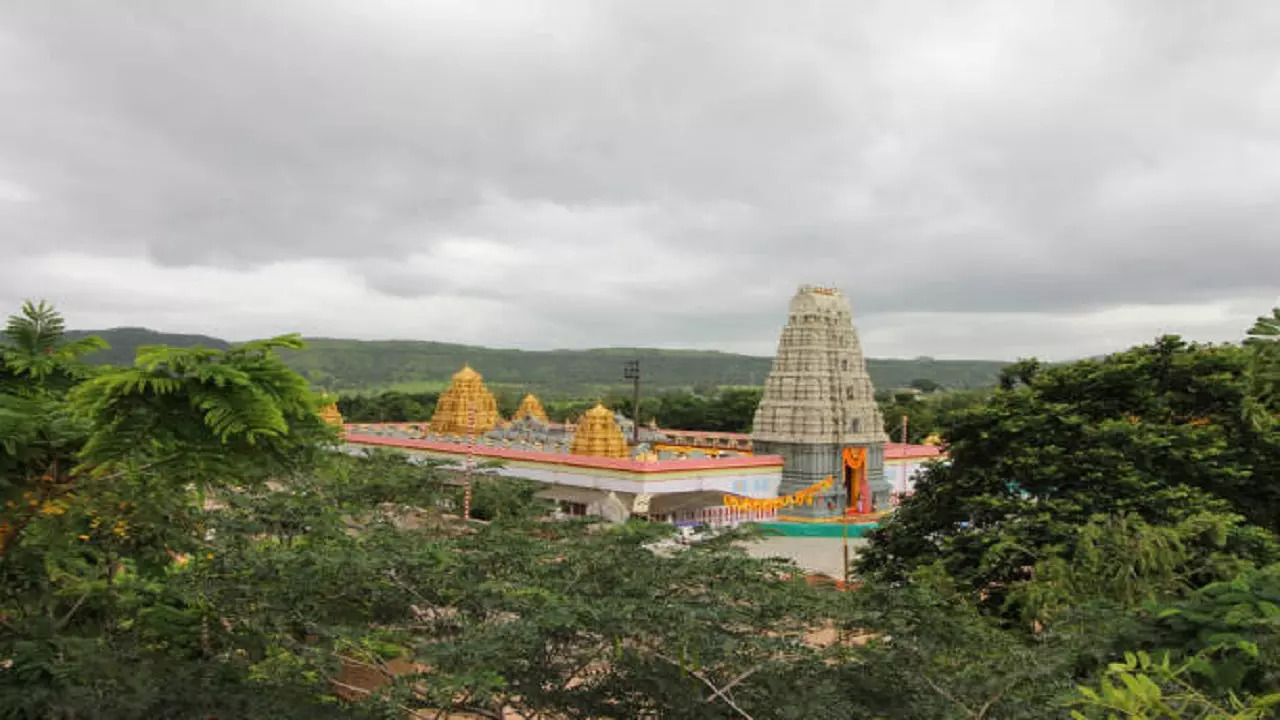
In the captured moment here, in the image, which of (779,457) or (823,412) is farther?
(779,457)

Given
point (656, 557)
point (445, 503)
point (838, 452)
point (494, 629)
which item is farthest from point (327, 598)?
point (838, 452)

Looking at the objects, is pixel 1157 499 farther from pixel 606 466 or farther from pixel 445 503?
pixel 606 466

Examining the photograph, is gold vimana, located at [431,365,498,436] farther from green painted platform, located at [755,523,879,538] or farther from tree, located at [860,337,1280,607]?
tree, located at [860,337,1280,607]

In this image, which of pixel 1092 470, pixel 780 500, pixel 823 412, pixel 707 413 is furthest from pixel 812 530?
pixel 707 413

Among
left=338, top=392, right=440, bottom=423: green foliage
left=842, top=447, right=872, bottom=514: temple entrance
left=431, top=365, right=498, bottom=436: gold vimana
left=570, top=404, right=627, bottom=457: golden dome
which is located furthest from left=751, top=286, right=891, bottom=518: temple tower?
left=338, top=392, right=440, bottom=423: green foliage

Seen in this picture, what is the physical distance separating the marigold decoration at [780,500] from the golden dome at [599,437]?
3951 mm

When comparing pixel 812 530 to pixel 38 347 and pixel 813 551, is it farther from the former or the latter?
pixel 38 347

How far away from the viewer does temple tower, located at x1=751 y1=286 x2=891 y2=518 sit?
28.9 meters

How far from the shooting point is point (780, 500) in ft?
92.4

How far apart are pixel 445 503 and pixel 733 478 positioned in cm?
1794

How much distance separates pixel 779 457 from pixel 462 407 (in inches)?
596

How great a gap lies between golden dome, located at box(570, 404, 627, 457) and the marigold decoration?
3.95 meters

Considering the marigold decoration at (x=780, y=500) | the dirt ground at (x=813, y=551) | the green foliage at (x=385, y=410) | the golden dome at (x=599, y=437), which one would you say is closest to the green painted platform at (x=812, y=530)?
the dirt ground at (x=813, y=551)

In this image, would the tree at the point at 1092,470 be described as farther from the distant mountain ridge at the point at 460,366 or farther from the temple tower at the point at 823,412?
the distant mountain ridge at the point at 460,366
